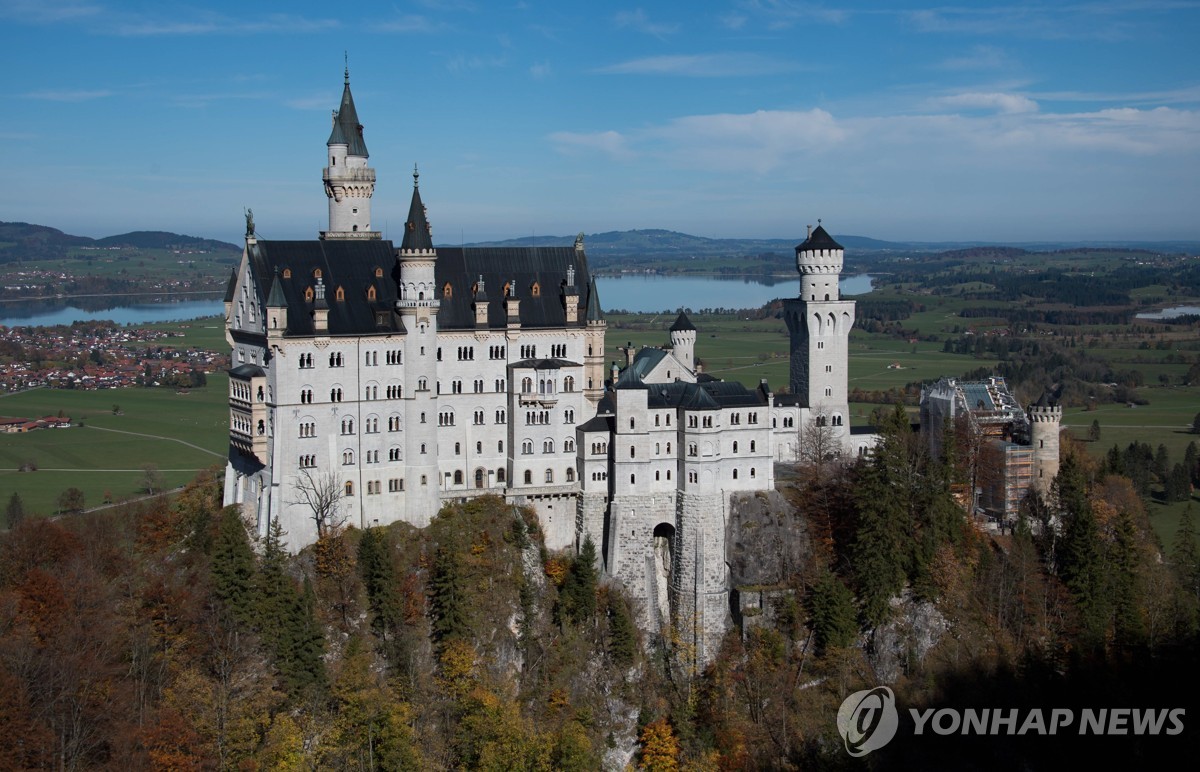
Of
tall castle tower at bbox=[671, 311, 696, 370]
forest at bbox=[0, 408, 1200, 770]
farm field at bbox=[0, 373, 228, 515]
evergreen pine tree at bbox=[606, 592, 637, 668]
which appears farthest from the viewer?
farm field at bbox=[0, 373, 228, 515]

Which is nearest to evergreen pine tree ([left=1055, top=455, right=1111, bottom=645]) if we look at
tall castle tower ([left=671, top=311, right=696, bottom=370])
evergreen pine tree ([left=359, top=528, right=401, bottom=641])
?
tall castle tower ([left=671, top=311, right=696, bottom=370])

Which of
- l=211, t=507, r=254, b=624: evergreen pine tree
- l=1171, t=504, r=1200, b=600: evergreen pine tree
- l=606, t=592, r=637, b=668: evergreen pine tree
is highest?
l=211, t=507, r=254, b=624: evergreen pine tree

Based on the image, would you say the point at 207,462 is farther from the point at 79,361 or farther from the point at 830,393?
the point at 79,361

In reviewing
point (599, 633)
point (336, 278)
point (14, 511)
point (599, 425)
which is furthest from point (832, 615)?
point (14, 511)

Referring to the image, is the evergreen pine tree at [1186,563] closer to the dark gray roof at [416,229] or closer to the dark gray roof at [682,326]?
the dark gray roof at [682,326]

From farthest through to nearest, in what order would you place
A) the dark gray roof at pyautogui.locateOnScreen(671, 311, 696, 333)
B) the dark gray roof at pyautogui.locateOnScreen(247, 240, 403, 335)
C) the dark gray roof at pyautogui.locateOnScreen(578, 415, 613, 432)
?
the dark gray roof at pyautogui.locateOnScreen(671, 311, 696, 333) < the dark gray roof at pyautogui.locateOnScreen(578, 415, 613, 432) < the dark gray roof at pyautogui.locateOnScreen(247, 240, 403, 335)

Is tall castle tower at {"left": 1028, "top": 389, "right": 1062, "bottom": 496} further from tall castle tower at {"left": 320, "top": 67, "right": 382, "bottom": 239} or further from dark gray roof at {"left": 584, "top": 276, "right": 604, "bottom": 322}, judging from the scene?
tall castle tower at {"left": 320, "top": 67, "right": 382, "bottom": 239}

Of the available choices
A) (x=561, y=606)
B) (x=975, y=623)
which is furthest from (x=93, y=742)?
(x=975, y=623)
